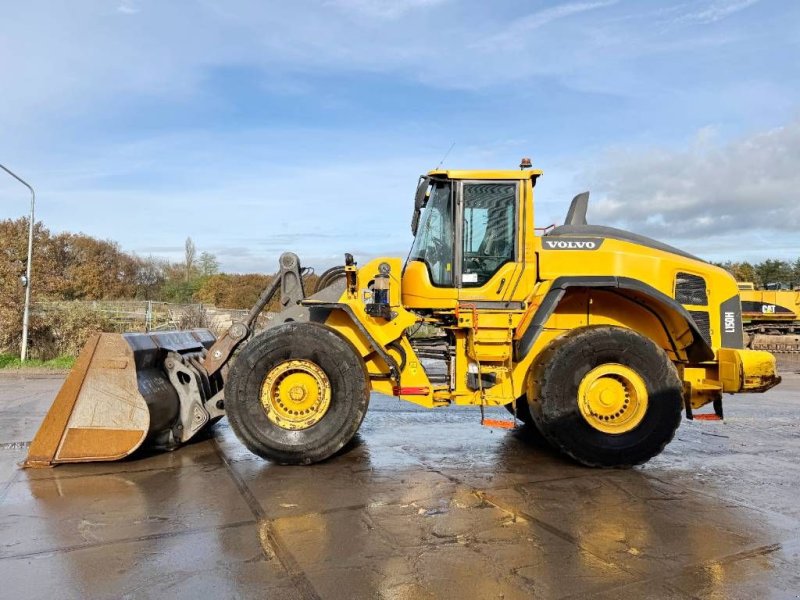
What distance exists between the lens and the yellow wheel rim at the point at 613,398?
570 centimetres

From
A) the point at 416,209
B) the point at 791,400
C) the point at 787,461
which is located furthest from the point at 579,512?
the point at 791,400

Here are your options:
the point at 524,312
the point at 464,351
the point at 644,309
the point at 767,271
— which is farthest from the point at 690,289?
the point at 767,271

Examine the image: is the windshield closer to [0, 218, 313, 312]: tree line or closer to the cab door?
the cab door

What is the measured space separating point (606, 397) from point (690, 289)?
141cm

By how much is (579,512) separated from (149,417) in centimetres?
369

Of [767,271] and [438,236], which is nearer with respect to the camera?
[438,236]

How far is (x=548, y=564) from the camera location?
3.60m

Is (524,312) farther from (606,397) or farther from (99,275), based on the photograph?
(99,275)

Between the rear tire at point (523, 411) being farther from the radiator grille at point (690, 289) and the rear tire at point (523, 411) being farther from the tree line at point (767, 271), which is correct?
the tree line at point (767, 271)

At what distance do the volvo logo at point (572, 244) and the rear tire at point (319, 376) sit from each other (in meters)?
2.18

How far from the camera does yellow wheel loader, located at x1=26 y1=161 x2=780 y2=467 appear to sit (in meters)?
5.60

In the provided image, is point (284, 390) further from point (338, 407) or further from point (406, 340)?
point (406, 340)

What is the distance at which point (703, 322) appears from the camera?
611 centimetres

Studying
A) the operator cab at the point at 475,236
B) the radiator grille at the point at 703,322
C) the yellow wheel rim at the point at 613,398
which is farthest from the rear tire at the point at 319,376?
the radiator grille at the point at 703,322
